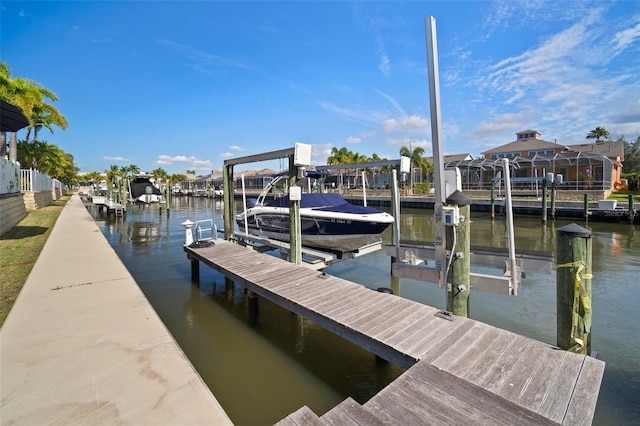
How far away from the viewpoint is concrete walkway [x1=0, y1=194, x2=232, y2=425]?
2.48 m

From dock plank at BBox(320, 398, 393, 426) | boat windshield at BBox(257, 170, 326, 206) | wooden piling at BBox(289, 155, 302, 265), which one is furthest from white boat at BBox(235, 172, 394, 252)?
dock plank at BBox(320, 398, 393, 426)

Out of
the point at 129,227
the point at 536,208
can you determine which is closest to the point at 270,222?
the point at 129,227

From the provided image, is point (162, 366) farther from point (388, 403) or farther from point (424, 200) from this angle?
point (424, 200)

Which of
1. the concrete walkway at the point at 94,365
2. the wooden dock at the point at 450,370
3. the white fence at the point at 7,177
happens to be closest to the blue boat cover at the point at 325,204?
the wooden dock at the point at 450,370

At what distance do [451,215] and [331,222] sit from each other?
16.0 feet

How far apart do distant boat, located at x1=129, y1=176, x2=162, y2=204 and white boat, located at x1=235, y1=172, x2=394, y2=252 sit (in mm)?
20868

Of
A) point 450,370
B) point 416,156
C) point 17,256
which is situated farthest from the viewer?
point 416,156

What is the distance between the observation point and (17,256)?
26.9 feet

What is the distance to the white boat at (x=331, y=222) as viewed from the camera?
28.8ft

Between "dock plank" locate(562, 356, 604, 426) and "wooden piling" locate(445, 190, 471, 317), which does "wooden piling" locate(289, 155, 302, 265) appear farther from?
"dock plank" locate(562, 356, 604, 426)

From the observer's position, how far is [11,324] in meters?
4.04

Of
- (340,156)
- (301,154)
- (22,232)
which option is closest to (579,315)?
(301,154)

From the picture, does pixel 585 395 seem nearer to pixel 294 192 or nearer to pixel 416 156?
pixel 294 192

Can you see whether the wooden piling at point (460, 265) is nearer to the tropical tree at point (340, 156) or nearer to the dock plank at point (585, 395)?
the dock plank at point (585, 395)
